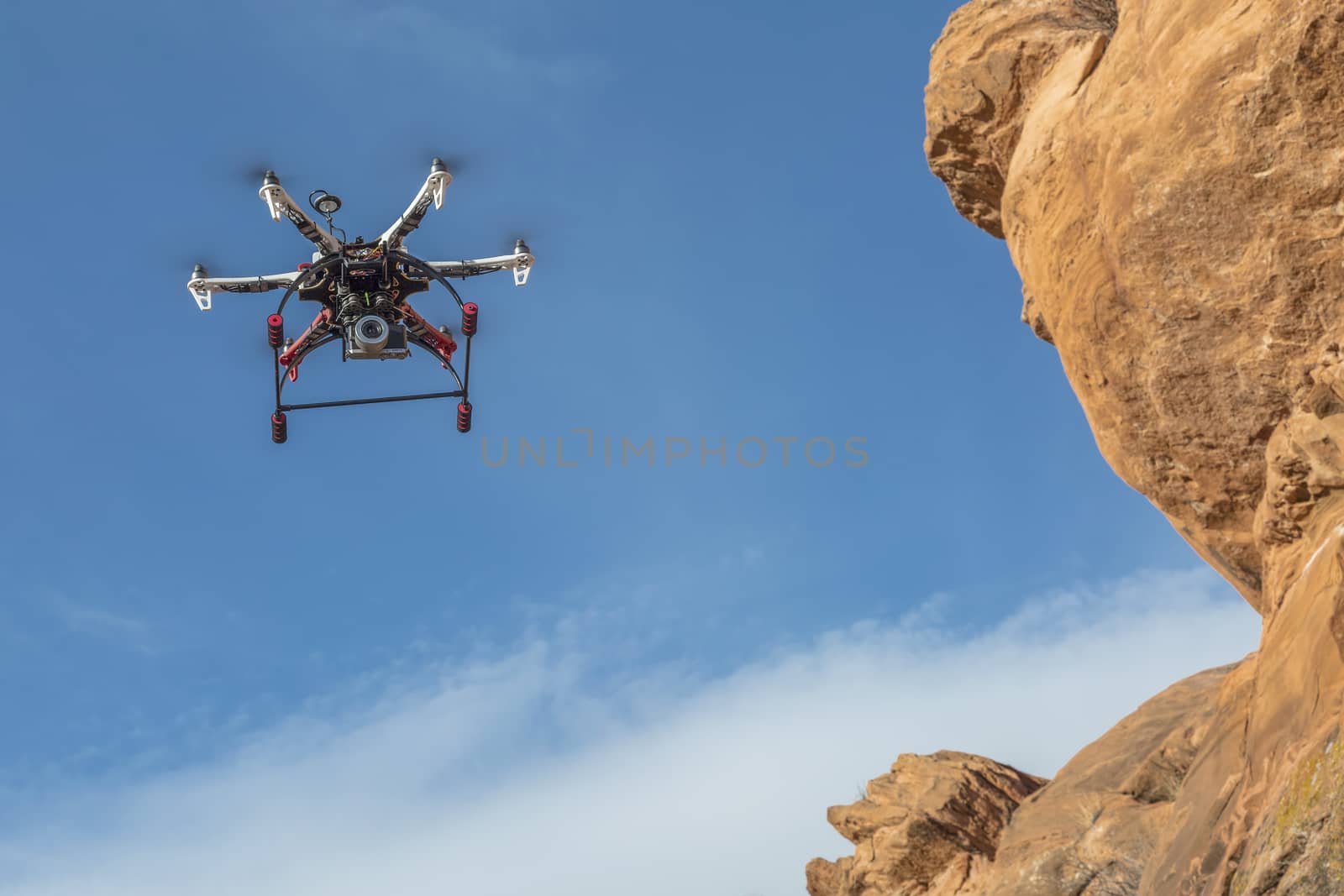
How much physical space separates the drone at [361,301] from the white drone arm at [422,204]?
0.02m

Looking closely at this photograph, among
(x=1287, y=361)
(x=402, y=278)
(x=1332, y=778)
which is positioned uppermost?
(x=402, y=278)

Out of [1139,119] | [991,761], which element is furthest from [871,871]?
[1139,119]

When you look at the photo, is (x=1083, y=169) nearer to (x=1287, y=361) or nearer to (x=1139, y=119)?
(x=1139, y=119)

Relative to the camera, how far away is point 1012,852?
1925 centimetres

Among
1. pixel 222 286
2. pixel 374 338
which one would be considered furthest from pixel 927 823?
pixel 222 286

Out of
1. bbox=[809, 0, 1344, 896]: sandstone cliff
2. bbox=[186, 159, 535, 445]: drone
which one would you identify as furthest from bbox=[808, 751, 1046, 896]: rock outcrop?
bbox=[186, 159, 535, 445]: drone

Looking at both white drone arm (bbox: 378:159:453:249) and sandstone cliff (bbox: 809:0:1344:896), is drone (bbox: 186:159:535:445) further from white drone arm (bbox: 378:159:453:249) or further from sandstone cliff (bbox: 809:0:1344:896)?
sandstone cliff (bbox: 809:0:1344:896)

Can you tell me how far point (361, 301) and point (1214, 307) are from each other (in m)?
15.0

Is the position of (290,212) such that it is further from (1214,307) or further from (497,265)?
(1214,307)

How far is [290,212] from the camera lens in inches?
974

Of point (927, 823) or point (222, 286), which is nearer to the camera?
point (927, 823)

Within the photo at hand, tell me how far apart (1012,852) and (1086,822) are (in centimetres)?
145

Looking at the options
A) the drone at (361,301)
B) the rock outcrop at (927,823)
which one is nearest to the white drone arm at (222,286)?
the drone at (361,301)

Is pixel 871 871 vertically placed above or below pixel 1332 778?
above
